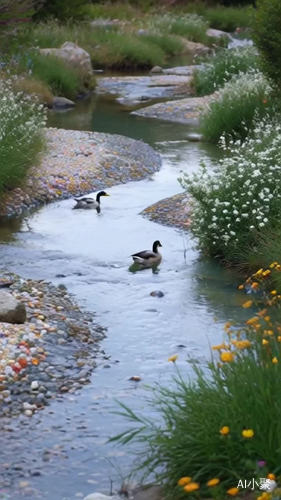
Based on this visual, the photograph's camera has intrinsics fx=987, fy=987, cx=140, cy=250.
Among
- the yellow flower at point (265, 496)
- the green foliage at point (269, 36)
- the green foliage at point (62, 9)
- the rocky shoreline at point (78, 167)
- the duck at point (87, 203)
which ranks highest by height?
the yellow flower at point (265, 496)

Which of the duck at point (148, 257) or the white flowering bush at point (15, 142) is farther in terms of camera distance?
the white flowering bush at point (15, 142)

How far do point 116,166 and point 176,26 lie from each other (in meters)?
22.6

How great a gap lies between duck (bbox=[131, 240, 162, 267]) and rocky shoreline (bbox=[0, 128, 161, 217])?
9.51 feet

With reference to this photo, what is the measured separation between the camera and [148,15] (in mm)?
40531

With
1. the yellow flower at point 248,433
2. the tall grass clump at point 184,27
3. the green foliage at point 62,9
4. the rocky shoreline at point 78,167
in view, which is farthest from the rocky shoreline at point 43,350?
the tall grass clump at point 184,27

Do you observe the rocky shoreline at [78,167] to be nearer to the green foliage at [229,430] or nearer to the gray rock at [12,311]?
the gray rock at [12,311]

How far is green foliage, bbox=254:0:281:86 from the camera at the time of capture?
16.6m

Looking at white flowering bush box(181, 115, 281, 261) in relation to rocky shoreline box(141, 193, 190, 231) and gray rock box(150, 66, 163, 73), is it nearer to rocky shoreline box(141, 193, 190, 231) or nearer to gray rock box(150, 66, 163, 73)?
rocky shoreline box(141, 193, 190, 231)

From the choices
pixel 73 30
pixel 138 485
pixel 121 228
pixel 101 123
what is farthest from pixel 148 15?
pixel 138 485

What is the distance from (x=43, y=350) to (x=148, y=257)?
9.64ft

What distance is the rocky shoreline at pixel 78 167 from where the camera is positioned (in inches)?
547

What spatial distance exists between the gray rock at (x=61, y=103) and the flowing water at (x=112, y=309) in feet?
20.0

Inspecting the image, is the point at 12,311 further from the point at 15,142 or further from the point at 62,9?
the point at 62,9

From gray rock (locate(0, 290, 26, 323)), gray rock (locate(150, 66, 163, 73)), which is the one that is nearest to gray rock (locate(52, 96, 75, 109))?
gray rock (locate(150, 66, 163, 73))
